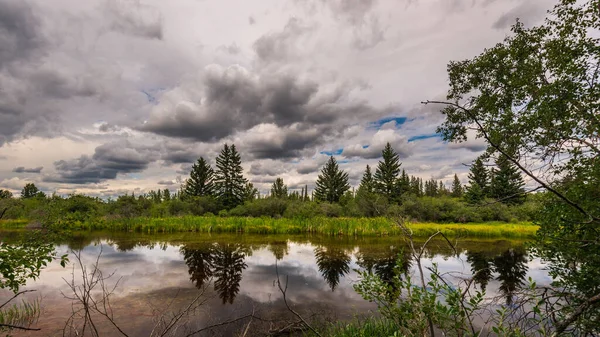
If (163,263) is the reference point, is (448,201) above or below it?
above

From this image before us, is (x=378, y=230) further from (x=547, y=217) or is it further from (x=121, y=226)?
(x=121, y=226)

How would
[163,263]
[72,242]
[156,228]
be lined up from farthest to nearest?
[156,228], [72,242], [163,263]

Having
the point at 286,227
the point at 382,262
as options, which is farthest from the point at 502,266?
the point at 286,227

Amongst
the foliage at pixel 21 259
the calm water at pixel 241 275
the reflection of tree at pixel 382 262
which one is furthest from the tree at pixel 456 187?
the foliage at pixel 21 259

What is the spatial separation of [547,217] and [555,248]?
0.78 metres

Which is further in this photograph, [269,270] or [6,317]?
[269,270]

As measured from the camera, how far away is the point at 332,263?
13.6 m

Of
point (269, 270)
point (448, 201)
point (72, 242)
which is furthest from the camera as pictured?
point (448, 201)

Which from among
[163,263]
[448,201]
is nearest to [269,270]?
[163,263]

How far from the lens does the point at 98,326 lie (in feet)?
21.3

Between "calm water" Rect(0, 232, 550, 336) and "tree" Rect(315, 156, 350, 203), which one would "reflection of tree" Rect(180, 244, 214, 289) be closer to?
"calm water" Rect(0, 232, 550, 336)

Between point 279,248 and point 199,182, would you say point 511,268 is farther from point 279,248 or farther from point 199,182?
point 199,182

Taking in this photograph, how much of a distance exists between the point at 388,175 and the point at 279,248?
39558mm

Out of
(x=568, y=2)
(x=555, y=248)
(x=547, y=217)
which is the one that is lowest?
(x=555, y=248)
